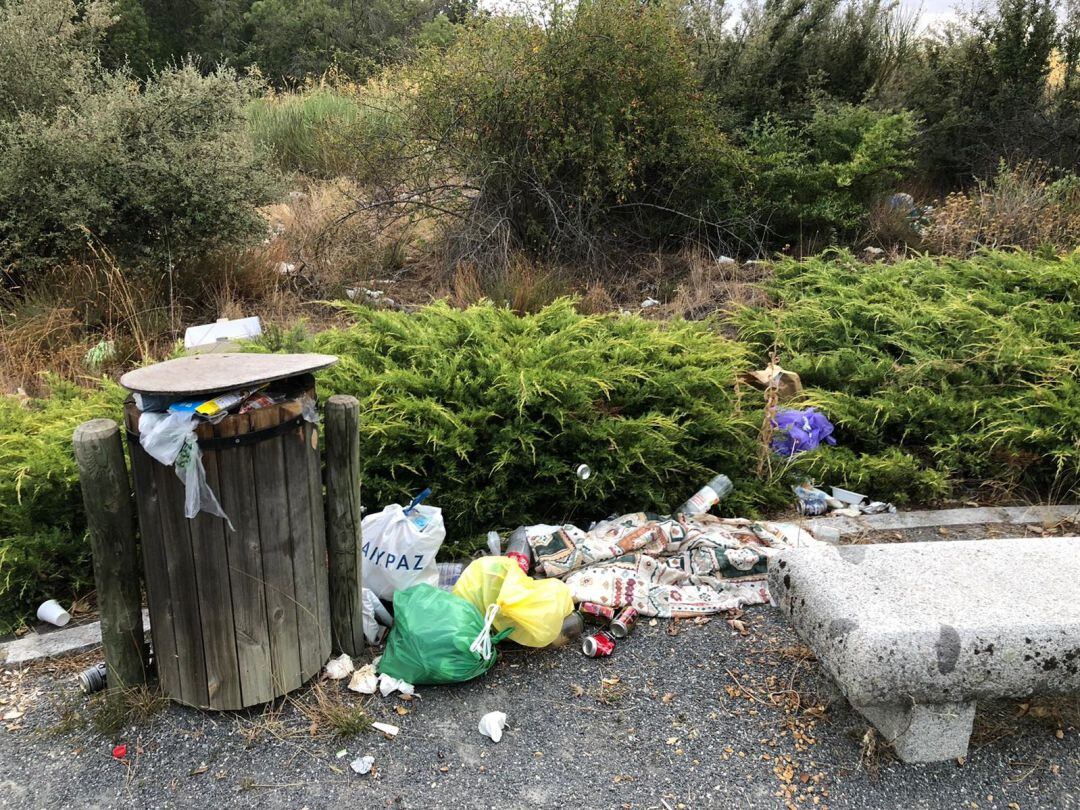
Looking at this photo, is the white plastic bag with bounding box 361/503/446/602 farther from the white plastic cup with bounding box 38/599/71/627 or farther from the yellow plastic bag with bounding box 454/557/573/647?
the white plastic cup with bounding box 38/599/71/627

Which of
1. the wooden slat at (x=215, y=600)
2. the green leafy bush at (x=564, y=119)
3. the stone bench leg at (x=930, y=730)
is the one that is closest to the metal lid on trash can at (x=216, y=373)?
the wooden slat at (x=215, y=600)

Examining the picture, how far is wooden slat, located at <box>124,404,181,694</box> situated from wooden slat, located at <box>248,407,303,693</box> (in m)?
0.30

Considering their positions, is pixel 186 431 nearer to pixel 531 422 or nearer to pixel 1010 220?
pixel 531 422

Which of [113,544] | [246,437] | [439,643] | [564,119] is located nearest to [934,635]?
[439,643]

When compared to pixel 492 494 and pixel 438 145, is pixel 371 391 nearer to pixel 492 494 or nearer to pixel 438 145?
pixel 492 494

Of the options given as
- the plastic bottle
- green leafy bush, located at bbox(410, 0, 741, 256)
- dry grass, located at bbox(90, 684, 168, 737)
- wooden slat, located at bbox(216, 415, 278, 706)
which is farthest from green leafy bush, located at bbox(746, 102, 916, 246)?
dry grass, located at bbox(90, 684, 168, 737)

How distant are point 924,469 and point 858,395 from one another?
2.25 feet

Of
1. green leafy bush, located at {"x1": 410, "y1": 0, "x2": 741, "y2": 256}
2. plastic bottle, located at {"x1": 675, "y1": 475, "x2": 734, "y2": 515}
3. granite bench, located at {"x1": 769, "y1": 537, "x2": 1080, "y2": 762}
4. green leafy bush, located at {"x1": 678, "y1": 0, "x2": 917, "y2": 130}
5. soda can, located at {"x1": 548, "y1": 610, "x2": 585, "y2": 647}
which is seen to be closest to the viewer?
granite bench, located at {"x1": 769, "y1": 537, "x2": 1080, "y2": 762}

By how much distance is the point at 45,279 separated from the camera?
6.15 m

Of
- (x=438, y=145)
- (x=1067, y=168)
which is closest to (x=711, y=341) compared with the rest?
(x=438, y=145)

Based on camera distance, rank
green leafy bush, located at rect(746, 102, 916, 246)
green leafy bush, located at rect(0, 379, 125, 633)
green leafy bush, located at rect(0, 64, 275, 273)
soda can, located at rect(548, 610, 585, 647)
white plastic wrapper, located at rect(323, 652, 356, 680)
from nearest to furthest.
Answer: white plastic wrapper, located at rect(323, 652, 356, 680)
soda can, located at rect(548, 610, 585, 647)
green leafy bush, located at rect(0, 379, 125, 633)
green leafy bush, located at rect(0, 64, 275, 273)
green leafy bush, located at rect(746, 102, 916, 246)

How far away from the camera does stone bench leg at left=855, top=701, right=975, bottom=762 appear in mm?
2461

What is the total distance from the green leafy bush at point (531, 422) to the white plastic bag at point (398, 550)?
38 cm

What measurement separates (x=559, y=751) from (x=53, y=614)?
215 cm
